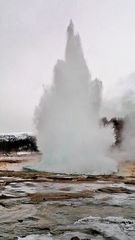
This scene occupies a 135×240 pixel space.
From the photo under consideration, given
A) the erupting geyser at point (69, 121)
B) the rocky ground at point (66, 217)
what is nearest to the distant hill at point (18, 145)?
the erupting geyser at point (69, 121)

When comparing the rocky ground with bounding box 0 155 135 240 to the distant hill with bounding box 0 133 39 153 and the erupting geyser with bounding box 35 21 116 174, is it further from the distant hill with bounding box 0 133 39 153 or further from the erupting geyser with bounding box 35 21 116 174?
the distant hill with bounding box 0 133 39 153

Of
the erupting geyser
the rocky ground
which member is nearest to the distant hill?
the erupting geyser

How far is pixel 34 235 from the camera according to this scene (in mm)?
9922

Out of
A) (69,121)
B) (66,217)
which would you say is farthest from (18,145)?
(66,217)

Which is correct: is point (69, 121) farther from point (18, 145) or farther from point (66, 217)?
point (18, 145)

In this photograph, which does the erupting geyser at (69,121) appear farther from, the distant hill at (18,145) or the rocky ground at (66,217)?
the distant hill at (18,145)

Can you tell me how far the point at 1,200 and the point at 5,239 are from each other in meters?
7.90

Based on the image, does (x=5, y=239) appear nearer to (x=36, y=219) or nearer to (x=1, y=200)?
(x=36, y=219)

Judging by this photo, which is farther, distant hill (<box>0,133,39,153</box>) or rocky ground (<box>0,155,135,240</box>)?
distant hill (<box>0,133,39,153</box>)

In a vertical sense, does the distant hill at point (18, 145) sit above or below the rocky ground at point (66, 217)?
above

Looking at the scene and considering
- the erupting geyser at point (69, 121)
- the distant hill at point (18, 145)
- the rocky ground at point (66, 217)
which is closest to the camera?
the rocky ground at point (66, 217)

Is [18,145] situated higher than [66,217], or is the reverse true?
[18,145]

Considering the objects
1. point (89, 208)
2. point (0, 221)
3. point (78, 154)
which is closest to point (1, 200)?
point (89, 208)

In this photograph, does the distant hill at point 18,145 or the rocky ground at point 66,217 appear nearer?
the rocky ground at point 66,217
